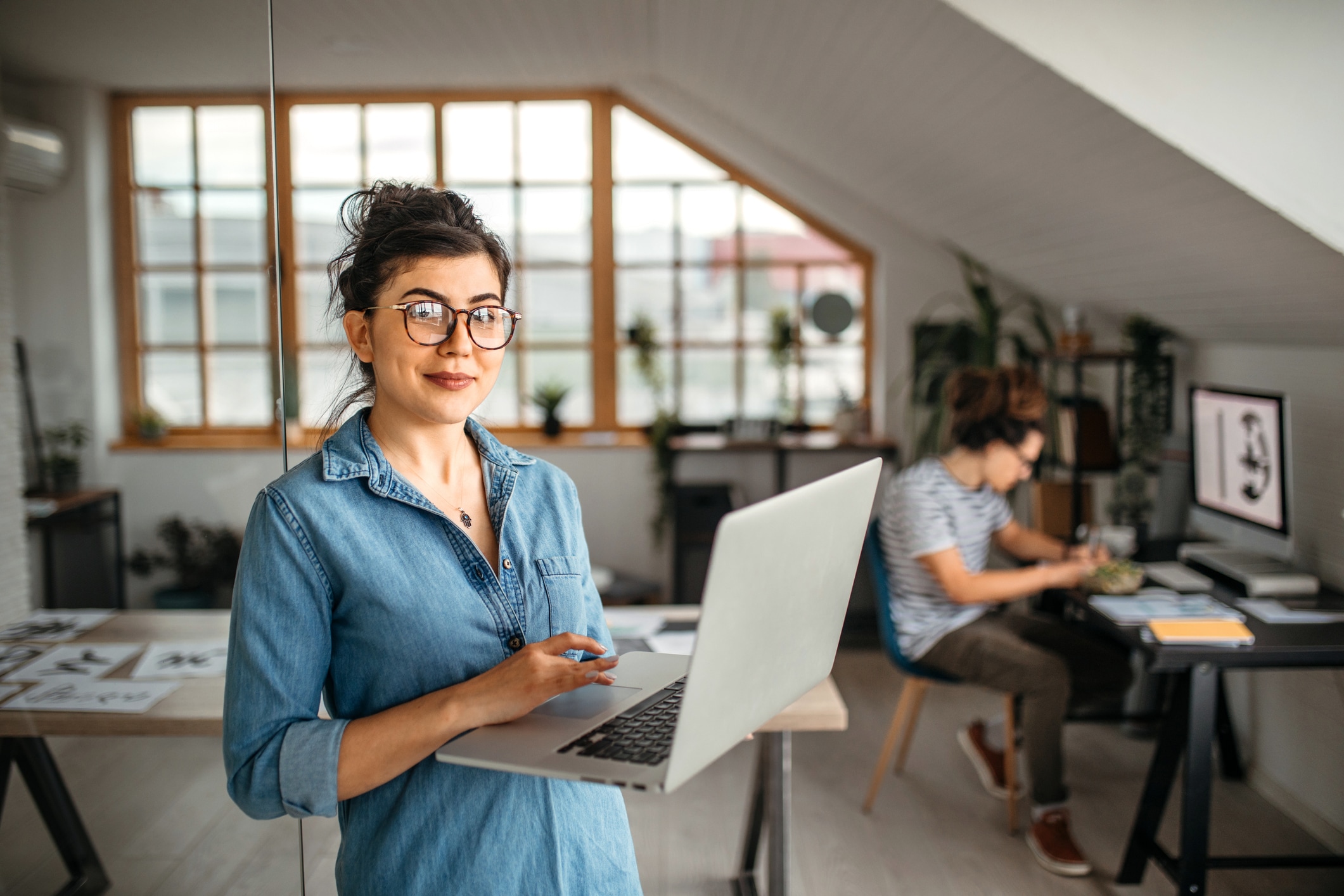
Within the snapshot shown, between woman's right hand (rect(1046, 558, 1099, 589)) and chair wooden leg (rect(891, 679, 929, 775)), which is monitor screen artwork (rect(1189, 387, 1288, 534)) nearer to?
woman's right hand (rect(1046, 558, 1099, 589))

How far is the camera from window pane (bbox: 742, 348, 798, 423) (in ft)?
17.6

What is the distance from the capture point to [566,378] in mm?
5352

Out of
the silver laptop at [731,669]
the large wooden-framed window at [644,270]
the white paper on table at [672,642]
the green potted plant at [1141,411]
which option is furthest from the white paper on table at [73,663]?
the large wooden-framed window at [644,270]

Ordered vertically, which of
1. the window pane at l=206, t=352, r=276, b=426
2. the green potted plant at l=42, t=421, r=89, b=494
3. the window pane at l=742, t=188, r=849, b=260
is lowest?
the green potted plant at l=42, t=421, r=89, b=494

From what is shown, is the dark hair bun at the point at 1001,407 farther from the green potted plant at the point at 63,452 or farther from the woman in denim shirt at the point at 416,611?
the green potted plant at the point at 63,452

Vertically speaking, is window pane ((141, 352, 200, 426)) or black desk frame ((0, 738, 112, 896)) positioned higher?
window pane ((141, 352, 200, 426))

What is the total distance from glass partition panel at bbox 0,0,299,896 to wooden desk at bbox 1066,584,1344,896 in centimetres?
203

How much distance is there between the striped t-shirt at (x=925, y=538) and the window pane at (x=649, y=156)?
277 centimetres

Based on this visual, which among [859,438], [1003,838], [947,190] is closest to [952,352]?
[859,438]

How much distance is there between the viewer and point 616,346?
5.33m

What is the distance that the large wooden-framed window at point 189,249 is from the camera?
130cm

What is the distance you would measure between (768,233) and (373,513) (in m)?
4.57

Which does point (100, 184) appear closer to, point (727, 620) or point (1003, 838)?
point (727, 620)

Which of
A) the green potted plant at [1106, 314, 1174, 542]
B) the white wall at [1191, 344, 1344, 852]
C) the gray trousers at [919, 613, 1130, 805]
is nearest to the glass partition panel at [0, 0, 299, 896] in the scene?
the gray trousers at [919, 613, 1130, 805]
